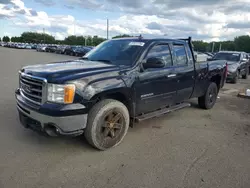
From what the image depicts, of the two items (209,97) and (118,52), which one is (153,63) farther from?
(209,97)

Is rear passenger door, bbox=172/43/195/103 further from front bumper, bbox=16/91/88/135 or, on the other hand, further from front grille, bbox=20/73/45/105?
front grille, bbox=20/73/45/105

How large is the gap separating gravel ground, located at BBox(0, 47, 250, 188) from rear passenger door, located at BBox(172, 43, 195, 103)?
0.74 metres

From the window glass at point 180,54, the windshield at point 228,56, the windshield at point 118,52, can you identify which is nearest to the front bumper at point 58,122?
the windshield at point 118,52

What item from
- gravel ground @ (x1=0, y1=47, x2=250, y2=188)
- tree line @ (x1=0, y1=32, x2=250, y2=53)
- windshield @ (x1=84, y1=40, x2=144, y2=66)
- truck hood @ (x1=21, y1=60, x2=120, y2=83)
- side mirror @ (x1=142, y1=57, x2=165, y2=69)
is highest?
tree line @ (x1=0, y1=32, x2=250, y2=53)

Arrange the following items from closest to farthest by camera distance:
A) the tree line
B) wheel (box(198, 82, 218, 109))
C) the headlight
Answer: the headlight, wheel (box(198, 82, 218, 109)), the tree line

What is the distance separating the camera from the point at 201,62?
5957 mm

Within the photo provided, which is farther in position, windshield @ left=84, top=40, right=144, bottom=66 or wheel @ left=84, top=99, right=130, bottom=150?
windshield @ left=84, top=40, right=144, bottom=66

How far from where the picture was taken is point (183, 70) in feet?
17.1

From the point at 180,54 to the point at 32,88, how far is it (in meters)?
3.23

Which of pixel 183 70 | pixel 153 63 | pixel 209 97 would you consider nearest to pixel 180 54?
pixel 183 70

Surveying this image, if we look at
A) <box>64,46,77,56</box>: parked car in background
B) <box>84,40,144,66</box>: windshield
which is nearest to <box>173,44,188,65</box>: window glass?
<box>84,40,144,66</box>: windshield

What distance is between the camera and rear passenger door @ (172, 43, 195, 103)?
5088 mm

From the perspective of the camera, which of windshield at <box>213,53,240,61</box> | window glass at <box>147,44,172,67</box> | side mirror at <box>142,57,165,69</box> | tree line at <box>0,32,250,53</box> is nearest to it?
side mirror at <box>142,57,165,69</box>

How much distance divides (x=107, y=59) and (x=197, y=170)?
2534 millimetres
